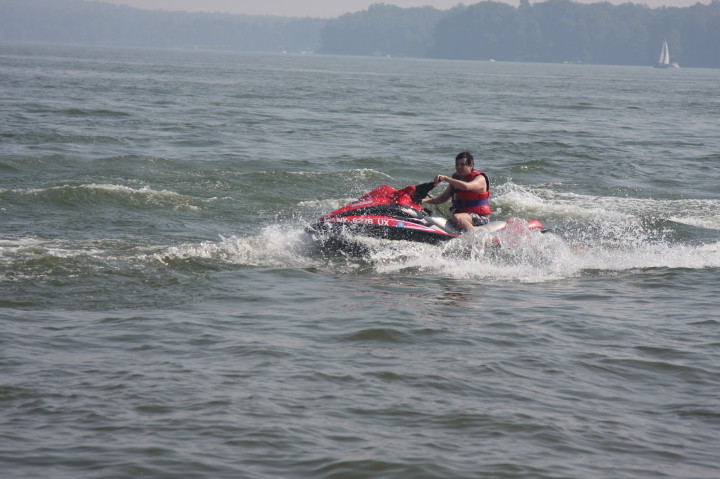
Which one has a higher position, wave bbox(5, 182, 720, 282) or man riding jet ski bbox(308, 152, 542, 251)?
man riding jet ski bbox(308, 152, 542, 251)

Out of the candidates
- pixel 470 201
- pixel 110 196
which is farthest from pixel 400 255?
pixel 110 196

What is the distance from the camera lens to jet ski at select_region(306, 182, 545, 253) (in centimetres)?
1045

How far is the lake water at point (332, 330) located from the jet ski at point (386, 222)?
0.18 metres

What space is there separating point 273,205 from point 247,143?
7548 mm

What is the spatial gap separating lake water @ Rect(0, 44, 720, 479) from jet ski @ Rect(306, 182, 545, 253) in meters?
0.18

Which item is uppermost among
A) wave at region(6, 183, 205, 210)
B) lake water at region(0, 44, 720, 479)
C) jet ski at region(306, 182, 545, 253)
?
jet ski at region(306, 182, 545, 253)

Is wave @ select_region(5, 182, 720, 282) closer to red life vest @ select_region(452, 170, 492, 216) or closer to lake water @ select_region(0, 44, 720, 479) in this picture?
lake water @ select_region(0, 44, 720, 479)

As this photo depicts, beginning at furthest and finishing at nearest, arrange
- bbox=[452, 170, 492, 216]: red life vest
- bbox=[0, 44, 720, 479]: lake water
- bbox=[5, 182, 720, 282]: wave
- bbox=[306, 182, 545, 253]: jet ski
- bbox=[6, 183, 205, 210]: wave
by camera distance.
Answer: bbox=[6, 183, 205, 210]: wave
bbox=[452, 170, 492, 216]: red life vest
bbox=[306, 182, 545, 253]: jet ski
bbox=[5, 182, 720, 282]: wave
bbox=[0, 44, 720, 479]: lake water

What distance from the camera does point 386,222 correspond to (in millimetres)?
10500

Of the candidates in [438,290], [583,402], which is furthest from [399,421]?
[438,290]

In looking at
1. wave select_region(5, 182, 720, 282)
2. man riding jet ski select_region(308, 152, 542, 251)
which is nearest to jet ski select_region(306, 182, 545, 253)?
man riding jet ski select_region(308, 152, 542, 251)

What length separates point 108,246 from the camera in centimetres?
1104

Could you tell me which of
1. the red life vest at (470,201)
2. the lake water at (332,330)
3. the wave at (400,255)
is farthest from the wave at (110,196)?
the red life vest at (470,201)

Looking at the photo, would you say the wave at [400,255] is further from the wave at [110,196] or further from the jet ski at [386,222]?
the wave at [110,196]
